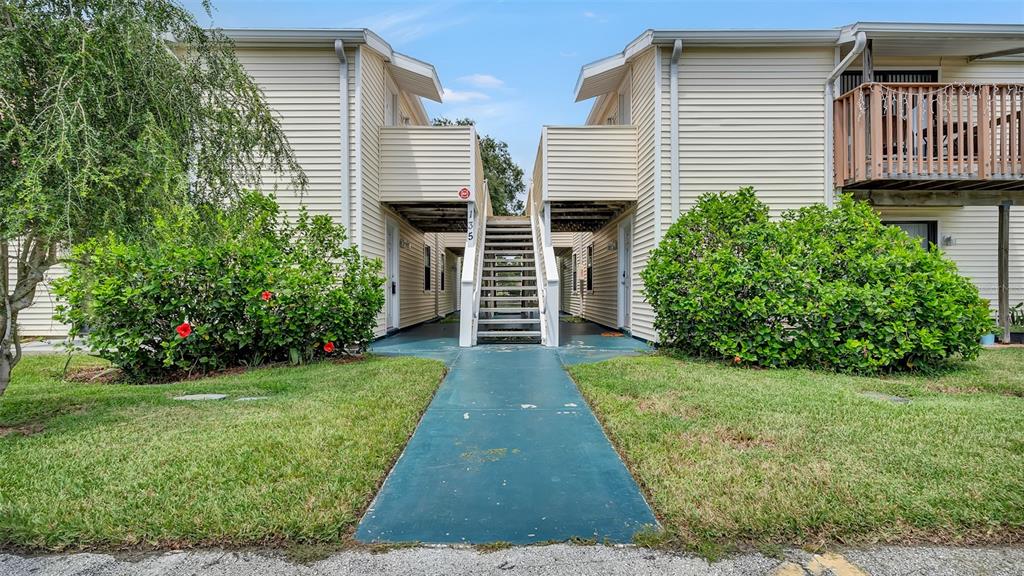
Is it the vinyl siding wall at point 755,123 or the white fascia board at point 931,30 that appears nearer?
the white fascia board at point 931,30

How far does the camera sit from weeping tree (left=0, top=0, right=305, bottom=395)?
8.91 ft

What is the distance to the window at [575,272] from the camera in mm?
17625

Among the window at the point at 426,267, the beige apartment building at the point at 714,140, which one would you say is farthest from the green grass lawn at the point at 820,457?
the window at the point at 426,267

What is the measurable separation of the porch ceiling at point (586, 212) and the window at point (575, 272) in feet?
13.3

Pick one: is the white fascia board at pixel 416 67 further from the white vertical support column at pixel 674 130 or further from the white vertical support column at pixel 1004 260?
the white vertical support column at pixel 1004 260

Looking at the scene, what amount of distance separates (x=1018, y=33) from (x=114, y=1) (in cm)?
1128

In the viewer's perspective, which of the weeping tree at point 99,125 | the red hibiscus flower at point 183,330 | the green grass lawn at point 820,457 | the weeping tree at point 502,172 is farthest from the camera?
the weeping tree at point 502,172

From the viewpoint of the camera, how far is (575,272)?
18.5 metres

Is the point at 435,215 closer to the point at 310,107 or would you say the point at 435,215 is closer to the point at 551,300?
the point at 310,107

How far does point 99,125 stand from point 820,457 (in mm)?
4367

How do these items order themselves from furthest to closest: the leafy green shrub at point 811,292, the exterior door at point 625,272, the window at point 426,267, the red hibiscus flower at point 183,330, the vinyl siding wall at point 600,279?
the window at point 426,267 → the vinyl siding wall at point 600,279 → the exterior door at point 625,272 → the red hibiscus flower at point 183,330 → the leafy green shrub at point 811,292

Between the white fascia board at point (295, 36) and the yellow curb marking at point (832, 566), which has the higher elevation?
the white fascia board at point (295, 36)

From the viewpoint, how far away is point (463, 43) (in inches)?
434

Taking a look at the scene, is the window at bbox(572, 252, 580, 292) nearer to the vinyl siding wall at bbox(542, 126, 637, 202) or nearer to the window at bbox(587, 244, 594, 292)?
the window at bbox(587, 244, 594, 292)
